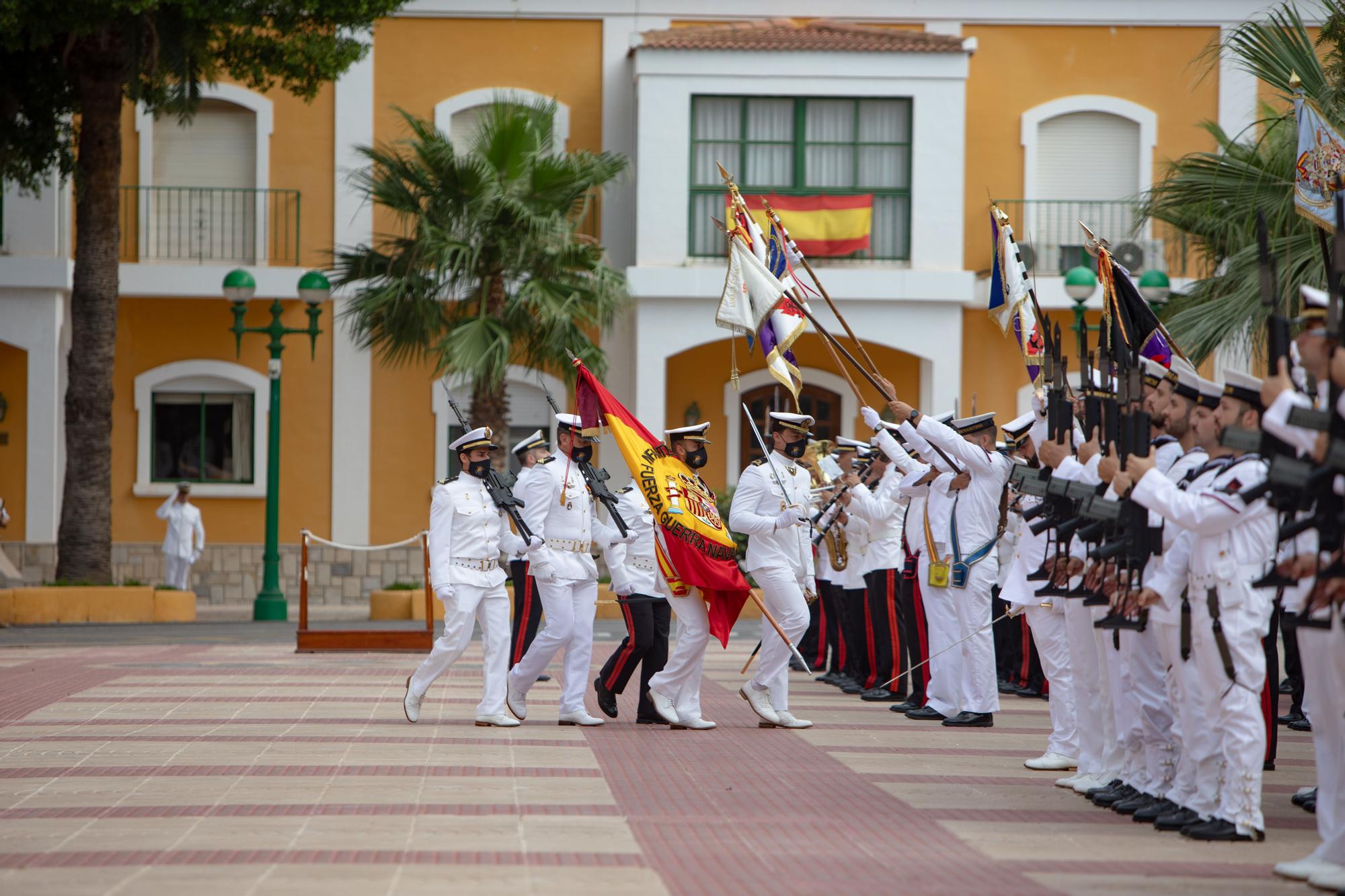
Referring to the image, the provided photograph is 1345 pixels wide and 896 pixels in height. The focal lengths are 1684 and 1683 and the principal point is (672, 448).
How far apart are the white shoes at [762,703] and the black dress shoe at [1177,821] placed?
4083 millimetres

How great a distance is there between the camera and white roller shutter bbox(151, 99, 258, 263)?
2564 cm

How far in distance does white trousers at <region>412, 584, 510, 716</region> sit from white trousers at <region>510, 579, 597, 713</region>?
0.20 meters

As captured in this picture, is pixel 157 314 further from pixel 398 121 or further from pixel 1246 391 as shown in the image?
pixel 1246 391

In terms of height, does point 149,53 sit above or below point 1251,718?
above

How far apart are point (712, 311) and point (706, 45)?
390cm

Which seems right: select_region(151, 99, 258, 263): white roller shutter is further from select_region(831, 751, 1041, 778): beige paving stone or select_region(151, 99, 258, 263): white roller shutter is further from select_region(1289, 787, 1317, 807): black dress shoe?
select_region(1289, 787, 1317, 807): black dress shoe

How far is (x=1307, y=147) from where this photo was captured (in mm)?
11078

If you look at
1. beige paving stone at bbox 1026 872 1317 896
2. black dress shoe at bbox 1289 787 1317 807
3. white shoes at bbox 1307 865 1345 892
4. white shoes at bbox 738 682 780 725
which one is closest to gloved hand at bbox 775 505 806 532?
white shoes at bbox 738 682 780 725

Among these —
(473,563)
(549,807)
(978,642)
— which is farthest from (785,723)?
(549,807)

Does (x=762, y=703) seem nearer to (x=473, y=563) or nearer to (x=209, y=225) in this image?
(x=473, y=563)

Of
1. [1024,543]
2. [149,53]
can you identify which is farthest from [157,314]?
[1024,543]

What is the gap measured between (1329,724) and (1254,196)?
7.26 meters

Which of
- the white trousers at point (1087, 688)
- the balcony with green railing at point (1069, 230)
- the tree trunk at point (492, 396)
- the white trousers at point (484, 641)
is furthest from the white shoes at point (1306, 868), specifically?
the balcony with green railing at point (1069, 230)

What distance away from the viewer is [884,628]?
1390 cm
